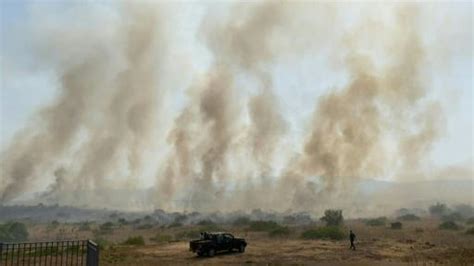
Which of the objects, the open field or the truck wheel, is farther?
the truck wheel

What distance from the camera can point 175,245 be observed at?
34031 millimetres

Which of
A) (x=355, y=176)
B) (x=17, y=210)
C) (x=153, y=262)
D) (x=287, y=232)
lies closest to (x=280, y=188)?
(x=355, y=176)

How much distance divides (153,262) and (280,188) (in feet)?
395

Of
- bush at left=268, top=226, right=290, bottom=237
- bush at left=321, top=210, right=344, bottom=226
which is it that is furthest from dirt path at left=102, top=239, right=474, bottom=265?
bush at left=321, top=210, right=344, bottom=226

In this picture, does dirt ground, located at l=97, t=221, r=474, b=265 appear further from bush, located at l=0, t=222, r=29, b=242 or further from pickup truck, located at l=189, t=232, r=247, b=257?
bush, located at l=0, t=222, r=29, b=242

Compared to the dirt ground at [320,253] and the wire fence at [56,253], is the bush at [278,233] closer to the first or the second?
the dirt ground at [320,253]

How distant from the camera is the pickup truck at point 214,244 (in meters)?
27.0

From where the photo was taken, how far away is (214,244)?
90.2 ft

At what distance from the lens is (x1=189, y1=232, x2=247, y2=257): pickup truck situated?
2705cm

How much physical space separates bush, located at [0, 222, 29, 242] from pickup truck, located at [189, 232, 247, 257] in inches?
1074

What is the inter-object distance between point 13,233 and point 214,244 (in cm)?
3093

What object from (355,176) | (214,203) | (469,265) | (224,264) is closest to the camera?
(469,265)

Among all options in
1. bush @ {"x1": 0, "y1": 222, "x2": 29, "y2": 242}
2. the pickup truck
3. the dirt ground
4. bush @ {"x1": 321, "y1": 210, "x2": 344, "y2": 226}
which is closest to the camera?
the dirt ground

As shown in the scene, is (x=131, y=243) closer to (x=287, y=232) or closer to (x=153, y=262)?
(x=153, y=262)
